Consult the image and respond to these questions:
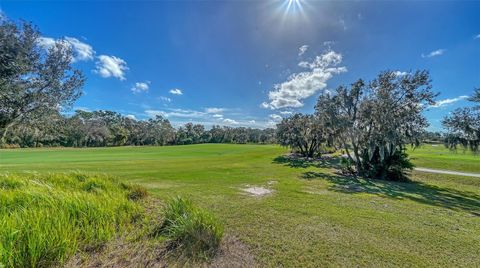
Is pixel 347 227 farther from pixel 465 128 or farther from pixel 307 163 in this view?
pixel 307 163

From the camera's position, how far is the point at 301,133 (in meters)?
30.3

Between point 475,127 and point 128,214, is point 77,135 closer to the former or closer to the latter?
point 128,214

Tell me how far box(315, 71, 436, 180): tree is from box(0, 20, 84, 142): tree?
685 inches

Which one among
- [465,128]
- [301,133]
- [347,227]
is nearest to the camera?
[347,227]

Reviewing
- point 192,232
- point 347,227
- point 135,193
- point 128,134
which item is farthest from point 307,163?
point 128,134

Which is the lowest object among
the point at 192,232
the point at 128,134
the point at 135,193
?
the point at 135,193

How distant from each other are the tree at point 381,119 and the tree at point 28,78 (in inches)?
685

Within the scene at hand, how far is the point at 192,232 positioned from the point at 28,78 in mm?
10523

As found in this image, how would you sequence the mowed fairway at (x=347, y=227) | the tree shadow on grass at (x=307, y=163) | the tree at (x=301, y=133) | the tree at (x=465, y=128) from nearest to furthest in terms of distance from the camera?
the mowed fairway at (x=347, y=227), the tree at (x=465, y=128), the tree shadow on grass at (x=307, y=163), the tree at (x=301, y=133)

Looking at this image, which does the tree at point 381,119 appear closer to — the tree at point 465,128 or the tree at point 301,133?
the tree at point 465,128

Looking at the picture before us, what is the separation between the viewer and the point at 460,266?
379cm

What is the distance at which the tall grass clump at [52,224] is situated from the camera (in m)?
3.00

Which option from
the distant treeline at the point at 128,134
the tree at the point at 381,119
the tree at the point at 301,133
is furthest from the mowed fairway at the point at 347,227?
the distant treeline at the point at 128,134

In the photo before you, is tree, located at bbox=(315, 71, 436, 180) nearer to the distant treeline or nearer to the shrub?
the shrub
